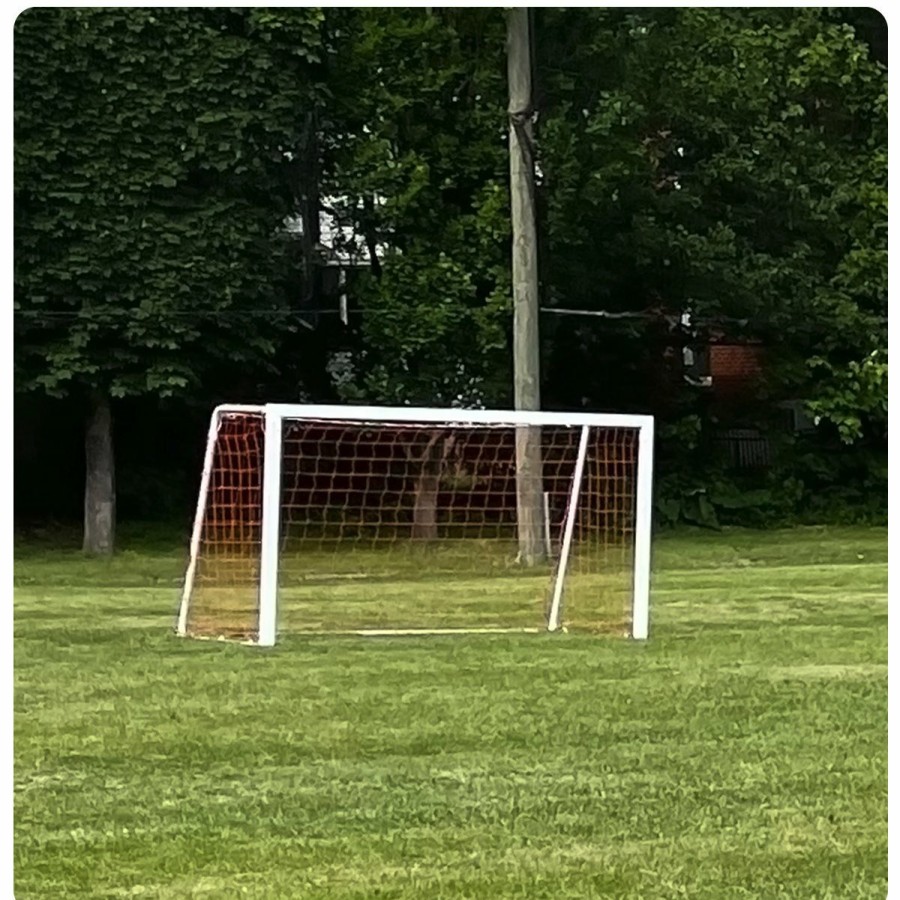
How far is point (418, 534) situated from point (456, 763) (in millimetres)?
4729

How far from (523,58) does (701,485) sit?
2615 millimetres

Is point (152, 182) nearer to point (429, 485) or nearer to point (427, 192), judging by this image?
point (427, 192)

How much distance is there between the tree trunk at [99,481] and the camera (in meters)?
9.56

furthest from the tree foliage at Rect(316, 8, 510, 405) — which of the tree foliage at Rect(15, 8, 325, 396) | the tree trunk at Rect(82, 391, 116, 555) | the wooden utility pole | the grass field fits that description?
the grass field

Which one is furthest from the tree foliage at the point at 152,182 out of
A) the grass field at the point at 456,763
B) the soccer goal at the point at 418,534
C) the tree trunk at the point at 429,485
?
the grass field at the point at 456,763

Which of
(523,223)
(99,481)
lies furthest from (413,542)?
(523,223)

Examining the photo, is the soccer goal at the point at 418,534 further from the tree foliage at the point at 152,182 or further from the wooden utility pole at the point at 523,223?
the tree foliage at the point at 152,182

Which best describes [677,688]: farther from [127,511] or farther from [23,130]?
[23,130]

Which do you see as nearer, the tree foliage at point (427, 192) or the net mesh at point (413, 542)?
the net mesh at point (413, 542)

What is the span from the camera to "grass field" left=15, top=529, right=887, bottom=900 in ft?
10.1

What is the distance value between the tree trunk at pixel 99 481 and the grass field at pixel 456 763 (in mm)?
2930

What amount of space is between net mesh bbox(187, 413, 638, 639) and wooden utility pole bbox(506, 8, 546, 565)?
0.96ft

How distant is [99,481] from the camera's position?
9.91 meters

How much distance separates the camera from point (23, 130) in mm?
10688
